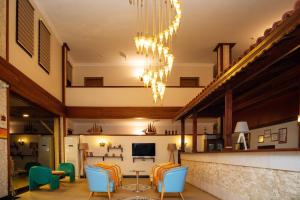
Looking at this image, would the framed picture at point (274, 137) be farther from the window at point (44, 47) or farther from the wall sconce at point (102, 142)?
the wall sconce at point (102, 142)

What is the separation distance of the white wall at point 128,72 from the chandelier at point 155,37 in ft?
11.0

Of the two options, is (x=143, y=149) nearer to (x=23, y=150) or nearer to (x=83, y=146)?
(x=83, y=146)

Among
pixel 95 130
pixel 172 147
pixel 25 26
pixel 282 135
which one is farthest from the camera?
pixel 95 130

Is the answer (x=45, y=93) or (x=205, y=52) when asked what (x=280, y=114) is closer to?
(x=205, y=52)

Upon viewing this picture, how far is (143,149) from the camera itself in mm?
15164

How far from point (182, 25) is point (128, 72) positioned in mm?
5628

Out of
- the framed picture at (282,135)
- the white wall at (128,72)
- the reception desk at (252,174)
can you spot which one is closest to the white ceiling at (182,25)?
the white wall at (128,72)

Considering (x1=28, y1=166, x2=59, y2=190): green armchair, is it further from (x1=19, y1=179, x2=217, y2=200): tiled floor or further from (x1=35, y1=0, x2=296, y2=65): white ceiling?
(x1=35, y1=0, x2=296, y2=65): white ceiling

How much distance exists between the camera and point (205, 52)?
48.1 ft

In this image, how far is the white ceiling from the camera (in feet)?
32.8

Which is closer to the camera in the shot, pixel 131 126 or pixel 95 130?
A: pixel 95 130

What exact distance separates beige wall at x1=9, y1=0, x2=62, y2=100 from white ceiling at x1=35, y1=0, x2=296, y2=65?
24.1 inches

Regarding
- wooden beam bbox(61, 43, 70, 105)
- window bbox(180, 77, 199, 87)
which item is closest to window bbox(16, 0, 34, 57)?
wooden beam bbox(61, 43, 70, 105)

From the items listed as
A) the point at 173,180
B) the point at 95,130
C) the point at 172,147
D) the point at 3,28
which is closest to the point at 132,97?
the point at 95,130
